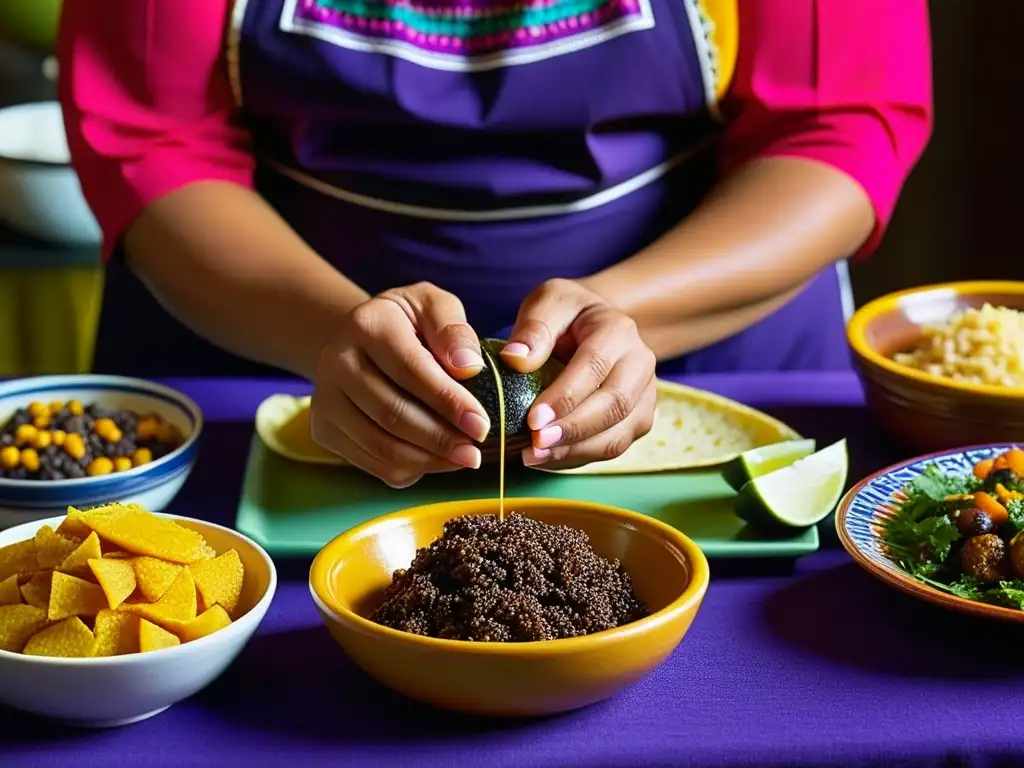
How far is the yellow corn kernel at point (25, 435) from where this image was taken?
A: 4.28 feet

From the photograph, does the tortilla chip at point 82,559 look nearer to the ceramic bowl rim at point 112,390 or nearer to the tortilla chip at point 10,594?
the tortilla chip at point 10,594

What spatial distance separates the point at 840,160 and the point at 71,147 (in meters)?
0.96

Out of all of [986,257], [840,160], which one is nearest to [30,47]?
[840,160]

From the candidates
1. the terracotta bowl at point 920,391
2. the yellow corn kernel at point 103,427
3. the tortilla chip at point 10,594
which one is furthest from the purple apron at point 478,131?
the tortilla chip at point 10,594

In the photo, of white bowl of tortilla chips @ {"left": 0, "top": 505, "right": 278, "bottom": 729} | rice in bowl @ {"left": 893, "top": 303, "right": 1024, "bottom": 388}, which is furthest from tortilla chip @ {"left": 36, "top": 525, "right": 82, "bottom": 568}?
rice in bowl @ {"left": 893, "top": 303, "right": 1024, "bottom": 388}

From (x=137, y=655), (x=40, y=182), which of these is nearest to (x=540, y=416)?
(x=137, y=655)

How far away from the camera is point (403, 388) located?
1.24 m

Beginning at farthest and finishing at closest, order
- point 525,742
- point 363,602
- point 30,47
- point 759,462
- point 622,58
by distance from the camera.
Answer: point 30,47
point 622,58
point 759,462
point 363,602
point 525,742

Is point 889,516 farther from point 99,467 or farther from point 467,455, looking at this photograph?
point 99,467

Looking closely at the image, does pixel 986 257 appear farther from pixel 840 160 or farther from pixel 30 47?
pixel 30 47

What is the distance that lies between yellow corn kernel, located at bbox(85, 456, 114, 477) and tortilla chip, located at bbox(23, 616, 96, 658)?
14.6 inches

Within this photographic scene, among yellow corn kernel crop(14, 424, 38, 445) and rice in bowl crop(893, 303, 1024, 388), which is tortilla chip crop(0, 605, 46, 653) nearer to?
yellow corn kernel crop(14, 424, 38, 445)

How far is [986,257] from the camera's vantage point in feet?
10.2

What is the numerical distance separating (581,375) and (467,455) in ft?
0.45
